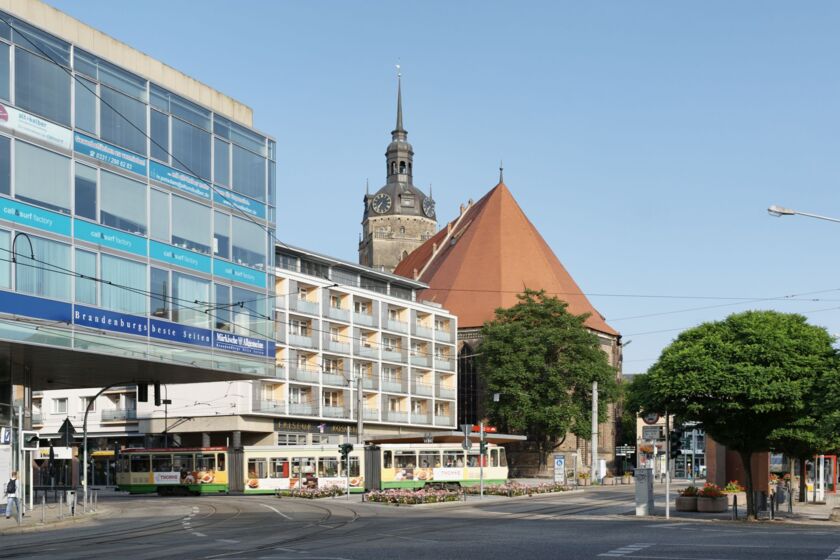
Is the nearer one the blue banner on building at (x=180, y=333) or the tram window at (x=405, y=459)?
the blue banner on building at (x=180, y=333)

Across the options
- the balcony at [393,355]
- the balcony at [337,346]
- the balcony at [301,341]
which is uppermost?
the balcony at [301,341]

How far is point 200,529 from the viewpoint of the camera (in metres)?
29.5

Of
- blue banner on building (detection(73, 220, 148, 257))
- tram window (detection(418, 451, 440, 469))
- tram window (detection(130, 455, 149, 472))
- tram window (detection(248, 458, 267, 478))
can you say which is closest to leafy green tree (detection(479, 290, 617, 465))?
tram window (detection(418, 451, 440, 469))

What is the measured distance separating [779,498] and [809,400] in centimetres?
862

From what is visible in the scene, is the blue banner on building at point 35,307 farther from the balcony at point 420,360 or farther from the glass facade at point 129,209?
the balcony at point 420,360

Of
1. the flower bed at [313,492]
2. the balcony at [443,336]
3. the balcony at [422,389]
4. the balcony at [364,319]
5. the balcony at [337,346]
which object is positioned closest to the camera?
the flower bed at [313,492]

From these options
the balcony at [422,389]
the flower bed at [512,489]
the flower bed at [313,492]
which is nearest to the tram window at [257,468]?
the flower bed at [313,492]

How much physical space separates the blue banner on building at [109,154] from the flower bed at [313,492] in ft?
62.4

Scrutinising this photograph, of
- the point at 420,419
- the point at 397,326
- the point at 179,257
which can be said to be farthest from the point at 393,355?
the point at 179,257

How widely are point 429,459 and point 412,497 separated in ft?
37.6

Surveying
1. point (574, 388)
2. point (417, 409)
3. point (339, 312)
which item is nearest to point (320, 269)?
point (339, 312)

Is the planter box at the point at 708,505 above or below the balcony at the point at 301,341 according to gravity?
below

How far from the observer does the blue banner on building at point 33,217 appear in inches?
1293

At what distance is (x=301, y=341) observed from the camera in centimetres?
7669
